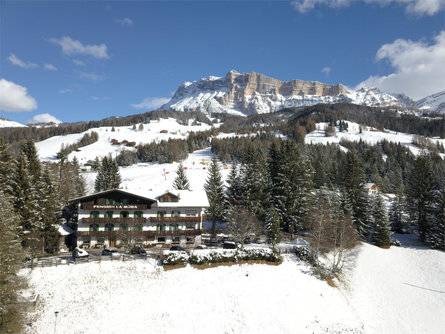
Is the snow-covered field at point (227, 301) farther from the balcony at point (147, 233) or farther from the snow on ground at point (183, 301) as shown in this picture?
the balcony at point (147, 233)

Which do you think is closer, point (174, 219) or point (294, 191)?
point (174, 219)

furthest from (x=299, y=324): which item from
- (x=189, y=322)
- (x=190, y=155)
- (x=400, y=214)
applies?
(x=190, y=155)

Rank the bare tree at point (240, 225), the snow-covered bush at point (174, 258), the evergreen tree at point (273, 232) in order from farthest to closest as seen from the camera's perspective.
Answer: the evergreen tree at point (273, 232), the bare tree at point (240, 225), the snow-covered bush at point (174, 258)

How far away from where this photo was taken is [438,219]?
1777 inches

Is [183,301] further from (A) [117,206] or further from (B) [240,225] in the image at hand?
(A) [117,206]

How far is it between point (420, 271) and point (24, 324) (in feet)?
161

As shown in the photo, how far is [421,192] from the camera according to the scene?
50.0 meters

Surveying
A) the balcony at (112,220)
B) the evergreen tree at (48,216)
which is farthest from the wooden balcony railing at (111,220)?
the evergreen tree at (48,216)

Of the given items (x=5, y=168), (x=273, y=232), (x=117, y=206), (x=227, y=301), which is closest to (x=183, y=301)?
(x=227, y=301)

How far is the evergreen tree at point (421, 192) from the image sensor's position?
48.9 m

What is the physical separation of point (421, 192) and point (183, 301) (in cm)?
4883

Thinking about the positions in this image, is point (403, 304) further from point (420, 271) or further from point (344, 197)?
point (344, 197)

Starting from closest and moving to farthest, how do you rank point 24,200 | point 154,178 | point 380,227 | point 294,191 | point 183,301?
1. point 183,301
2. point 24,200
3. point 380,227
4. point 294,191
5. point 154,178

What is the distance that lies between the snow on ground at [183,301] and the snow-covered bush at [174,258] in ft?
3.66
